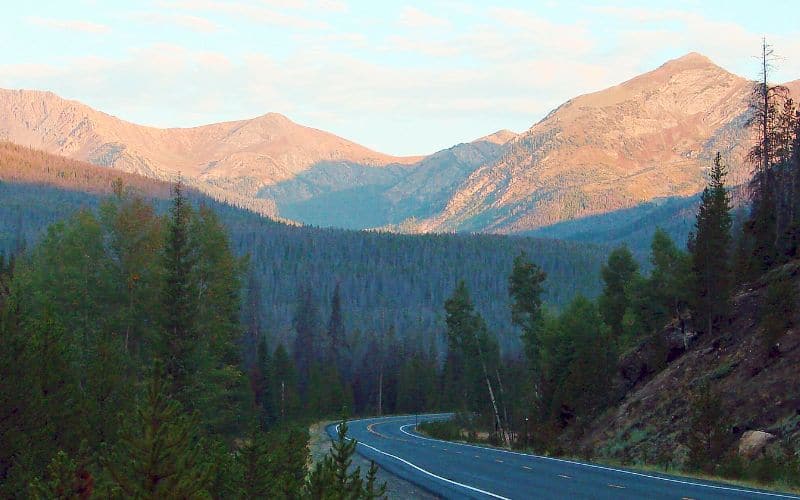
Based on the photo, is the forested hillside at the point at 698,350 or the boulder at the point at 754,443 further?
the forested hillside at the point at 698,350

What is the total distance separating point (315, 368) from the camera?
9981 centimetres

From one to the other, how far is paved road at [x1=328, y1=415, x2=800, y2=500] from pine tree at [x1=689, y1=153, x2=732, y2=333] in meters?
14.3

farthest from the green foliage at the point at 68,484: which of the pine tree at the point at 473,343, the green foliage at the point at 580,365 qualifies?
the pine tree at the point at 473,343

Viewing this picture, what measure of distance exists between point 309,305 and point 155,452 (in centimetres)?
11425

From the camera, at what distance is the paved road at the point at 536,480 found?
1984cm

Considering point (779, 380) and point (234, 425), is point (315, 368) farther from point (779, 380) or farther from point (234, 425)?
point (779, 380)

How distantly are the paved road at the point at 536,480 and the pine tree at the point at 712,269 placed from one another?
14282 mm

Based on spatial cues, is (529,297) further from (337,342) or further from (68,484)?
(337,342)

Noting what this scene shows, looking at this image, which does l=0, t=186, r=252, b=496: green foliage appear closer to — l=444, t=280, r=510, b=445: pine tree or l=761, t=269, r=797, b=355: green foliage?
l=444, t=280, r=510, b=445: pine tree

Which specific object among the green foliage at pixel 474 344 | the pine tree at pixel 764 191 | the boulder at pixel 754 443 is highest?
the pine tree at pixel 764 191

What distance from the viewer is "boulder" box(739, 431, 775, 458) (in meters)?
28.0

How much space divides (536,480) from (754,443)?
8.85m

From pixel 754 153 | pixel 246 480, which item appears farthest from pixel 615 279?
pixel 246 480

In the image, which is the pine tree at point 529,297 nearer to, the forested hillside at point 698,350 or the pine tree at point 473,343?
the forested hillside at point 698,350
